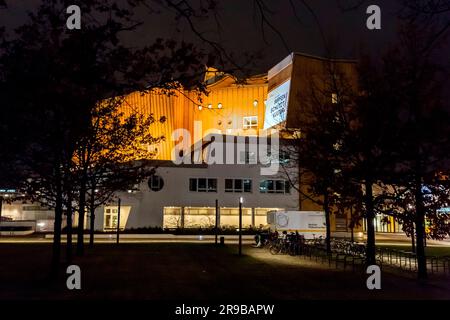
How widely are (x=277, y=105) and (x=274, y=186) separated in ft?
36.4

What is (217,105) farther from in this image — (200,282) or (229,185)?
(200,282)

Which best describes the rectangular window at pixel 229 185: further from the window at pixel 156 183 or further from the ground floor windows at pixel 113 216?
the ground floor windows at pixel 113 216

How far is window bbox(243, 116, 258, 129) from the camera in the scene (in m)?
68.0

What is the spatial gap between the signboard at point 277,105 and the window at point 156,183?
54.2ft

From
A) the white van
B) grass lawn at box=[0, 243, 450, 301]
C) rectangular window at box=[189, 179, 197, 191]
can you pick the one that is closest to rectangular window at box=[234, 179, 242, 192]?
rectangular window at box=[189, 179, 197, 191]

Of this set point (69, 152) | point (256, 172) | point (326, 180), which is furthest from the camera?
point (256, 172)

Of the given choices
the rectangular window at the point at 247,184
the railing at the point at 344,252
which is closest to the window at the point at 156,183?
the rectangular window at the point at 247,184

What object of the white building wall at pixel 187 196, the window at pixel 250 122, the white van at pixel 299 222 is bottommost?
the white van at pixel 299 222

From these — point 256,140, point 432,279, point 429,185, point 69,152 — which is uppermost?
point 256,140

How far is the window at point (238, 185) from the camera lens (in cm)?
5733
